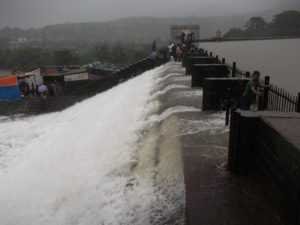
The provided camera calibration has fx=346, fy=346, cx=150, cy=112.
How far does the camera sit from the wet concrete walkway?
4.52 meters

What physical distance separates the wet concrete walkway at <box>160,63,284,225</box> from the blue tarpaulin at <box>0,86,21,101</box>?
17.9 meters

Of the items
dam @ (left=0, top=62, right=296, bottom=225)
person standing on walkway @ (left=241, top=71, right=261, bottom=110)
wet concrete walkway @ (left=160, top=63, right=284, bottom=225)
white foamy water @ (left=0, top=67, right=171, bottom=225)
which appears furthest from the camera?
person standing on walkway @ (left=241, top=71, right=261, bottom=110)

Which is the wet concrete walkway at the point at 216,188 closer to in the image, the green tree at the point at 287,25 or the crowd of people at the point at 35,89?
the crowd of people at the point at 35,89

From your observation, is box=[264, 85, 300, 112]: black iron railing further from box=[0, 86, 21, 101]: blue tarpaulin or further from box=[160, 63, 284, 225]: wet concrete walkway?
box=[0, 86, 21, 101]: blue tarpaulin

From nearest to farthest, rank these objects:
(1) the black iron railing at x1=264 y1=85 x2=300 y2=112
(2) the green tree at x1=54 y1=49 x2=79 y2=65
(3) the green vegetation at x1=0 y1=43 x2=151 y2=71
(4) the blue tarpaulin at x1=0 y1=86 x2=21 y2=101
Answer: (1) the black iron railing at x1=264 y1=85 x2=300 y2=112 < (4) the blue tarpaulin at x1=0 y1=86 x2=21 y2=101 < (2) the green tree at x1=54 y1=49 x2=79 y2=65 < (3) the green vegetation at x1=0 y1=43 x2=151 y2=71

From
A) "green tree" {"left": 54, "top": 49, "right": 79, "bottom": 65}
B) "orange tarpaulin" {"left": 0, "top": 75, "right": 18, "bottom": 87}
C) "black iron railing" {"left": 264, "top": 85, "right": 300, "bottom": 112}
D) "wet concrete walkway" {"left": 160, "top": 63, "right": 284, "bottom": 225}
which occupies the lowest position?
"green tree" {"left": 54, "top": 49, "right": 79, "bottom": 65}

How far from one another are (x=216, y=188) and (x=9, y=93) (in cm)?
2079

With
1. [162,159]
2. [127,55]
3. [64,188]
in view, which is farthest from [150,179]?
[127,55]

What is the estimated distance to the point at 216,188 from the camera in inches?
207

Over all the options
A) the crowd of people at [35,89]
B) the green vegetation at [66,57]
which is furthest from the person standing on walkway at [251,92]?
the green vegetation at [66,57]

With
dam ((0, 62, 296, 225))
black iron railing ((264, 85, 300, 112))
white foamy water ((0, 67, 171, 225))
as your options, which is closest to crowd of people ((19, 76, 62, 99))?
white foamy water ((0, 67, 171, 225))

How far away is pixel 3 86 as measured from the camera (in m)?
23.1

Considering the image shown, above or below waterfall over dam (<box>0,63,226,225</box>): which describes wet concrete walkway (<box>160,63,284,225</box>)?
above

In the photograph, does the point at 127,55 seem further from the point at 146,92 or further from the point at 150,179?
the point at 150,179
